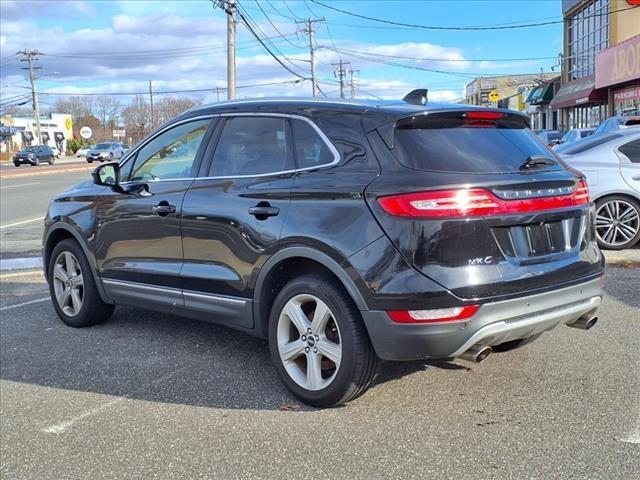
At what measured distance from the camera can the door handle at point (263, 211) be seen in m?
4.08

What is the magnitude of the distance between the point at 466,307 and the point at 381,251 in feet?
1.74

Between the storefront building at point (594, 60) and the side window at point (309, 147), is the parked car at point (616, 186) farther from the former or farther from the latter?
the storefront building at point (594, 60)

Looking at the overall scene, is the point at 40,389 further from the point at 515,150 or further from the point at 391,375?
the point at 515,150

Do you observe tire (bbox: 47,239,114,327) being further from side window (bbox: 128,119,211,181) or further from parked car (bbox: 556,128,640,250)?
parked car (bbox: 556,128,640,250)

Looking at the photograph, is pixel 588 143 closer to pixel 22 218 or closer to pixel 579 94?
pixel 22 218

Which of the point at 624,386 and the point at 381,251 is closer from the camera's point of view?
the point at 381,251

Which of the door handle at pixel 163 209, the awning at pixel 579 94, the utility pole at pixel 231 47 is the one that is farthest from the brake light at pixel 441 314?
the awning at pixel 579 94

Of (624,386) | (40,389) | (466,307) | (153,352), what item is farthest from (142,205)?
(624,386)

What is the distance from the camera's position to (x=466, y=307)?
3420mm

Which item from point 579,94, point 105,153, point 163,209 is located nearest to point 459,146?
point 163,209

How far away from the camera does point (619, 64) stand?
88.7 ft

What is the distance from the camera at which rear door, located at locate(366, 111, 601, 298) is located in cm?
343

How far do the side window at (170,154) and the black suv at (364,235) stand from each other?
0.02 m

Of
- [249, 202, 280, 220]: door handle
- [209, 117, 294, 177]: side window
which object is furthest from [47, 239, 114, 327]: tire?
[249, 202, 280, 220]: door handle
